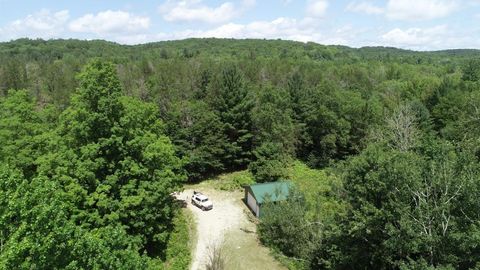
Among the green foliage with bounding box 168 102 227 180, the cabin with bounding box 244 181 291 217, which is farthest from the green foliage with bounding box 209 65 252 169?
the cabin with bounding box 244 181 291 217

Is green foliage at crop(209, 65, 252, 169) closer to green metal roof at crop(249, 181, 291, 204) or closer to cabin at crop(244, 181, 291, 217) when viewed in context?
cabin at crop(244, 181, 291, 217)

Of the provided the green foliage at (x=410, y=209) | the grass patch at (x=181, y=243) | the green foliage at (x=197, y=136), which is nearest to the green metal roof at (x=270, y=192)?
the grass patch at (x=181, y=243)

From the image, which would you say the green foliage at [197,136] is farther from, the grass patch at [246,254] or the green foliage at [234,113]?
the grass patch at [246,254]

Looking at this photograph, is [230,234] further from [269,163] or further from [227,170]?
[227,170]

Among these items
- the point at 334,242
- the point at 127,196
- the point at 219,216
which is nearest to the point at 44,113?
the point at 127,196

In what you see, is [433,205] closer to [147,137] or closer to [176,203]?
[147,137]

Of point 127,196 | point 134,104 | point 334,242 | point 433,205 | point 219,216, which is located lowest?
point 219,216
